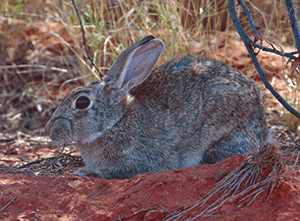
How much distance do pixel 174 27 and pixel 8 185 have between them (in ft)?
11.3

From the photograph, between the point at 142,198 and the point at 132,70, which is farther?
the point at 132,70

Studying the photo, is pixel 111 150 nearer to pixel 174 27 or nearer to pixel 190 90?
pixel 190 90

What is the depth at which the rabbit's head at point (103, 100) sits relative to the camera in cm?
428

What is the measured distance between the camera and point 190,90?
4.56 metres

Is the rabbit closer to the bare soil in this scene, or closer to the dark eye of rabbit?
the dark eye of rabbit

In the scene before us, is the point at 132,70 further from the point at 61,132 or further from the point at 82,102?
the point at 61,132

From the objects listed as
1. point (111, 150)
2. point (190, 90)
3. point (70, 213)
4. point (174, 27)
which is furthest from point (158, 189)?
point (174, 27)

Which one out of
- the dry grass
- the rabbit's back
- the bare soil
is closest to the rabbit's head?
the rabbit's back

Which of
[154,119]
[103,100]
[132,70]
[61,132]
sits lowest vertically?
[154,119]

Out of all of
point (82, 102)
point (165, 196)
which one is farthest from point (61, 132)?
point (165, 196)

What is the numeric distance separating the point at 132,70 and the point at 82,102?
666 millimetres

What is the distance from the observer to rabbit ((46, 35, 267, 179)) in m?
4.31

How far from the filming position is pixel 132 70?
15.0ft

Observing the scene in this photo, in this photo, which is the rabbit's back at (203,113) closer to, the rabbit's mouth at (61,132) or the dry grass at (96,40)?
the dry grass at (96,40)
